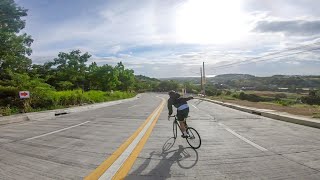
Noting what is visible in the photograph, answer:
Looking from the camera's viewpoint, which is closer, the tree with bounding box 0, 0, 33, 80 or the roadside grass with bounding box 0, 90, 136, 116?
the roadside grass with bounding box 0, 90, 136, 116

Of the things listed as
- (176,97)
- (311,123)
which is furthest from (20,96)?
(311,123)

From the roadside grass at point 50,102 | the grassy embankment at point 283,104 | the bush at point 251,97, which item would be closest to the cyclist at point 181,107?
the grassy embankment at point 283,104

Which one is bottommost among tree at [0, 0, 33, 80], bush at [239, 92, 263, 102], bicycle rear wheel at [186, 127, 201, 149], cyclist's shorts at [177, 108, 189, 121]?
bush at [239, 92, 263, 102]

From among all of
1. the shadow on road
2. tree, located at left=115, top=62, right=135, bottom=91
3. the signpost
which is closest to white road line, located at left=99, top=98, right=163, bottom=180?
the shadow on road

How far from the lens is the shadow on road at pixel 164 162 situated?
21.0ft

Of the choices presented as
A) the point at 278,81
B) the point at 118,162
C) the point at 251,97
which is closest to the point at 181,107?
the point at 118,162

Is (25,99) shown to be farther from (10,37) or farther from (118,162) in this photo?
(118,162)

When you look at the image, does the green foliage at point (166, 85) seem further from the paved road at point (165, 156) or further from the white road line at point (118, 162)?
the white road line at point (118, 162)

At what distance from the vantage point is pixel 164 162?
24.6 ft

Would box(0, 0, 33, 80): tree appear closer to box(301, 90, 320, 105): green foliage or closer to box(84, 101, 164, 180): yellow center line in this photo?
box(84, 101, 164, 180): yellow center line

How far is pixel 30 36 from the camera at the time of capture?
119ft

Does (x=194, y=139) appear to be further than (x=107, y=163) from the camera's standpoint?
Yes

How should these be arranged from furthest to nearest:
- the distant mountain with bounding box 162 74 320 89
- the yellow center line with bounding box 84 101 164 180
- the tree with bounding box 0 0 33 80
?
the distant mountain with bounding box 162 74 320 89, the tree with bounding box 0 0 33 80, the yellow center line with bounding box 84 101 164 180

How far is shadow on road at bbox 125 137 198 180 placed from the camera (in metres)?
6.40
